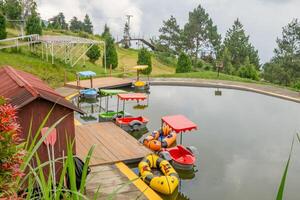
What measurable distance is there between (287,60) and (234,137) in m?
20.8

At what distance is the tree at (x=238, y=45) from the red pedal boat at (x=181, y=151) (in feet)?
90.8

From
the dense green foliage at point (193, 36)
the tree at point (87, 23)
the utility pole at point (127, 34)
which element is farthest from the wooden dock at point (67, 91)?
the tree at point (87, 23)

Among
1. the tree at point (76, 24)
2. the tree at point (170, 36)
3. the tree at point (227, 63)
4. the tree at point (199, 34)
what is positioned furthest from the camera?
the tree at point (76, 24)

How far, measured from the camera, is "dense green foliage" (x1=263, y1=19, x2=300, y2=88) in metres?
29.7

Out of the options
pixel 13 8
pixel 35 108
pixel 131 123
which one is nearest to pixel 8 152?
pixel 35 108

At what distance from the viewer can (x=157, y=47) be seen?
41969mm

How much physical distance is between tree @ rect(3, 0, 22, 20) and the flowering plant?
31385 mm

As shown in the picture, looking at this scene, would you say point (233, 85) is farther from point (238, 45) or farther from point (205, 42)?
point (205, 42)

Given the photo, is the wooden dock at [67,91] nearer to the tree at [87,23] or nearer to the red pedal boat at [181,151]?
the red pedal boat at [181,151]

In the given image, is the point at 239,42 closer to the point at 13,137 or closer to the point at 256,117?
the point at 256,117

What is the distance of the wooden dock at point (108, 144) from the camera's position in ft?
30.8

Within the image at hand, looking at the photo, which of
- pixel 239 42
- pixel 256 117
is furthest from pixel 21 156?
pixel 239 42

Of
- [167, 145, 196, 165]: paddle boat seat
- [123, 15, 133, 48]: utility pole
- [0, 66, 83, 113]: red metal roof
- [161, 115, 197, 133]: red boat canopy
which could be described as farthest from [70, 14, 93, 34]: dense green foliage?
[0, 66, 83, 113]: red metal roof

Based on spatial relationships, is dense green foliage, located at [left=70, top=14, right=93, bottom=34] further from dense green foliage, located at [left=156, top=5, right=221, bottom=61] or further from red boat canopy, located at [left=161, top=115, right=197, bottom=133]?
red boat canopy, located at [left=161, top=115, right=197, bottom=133]
